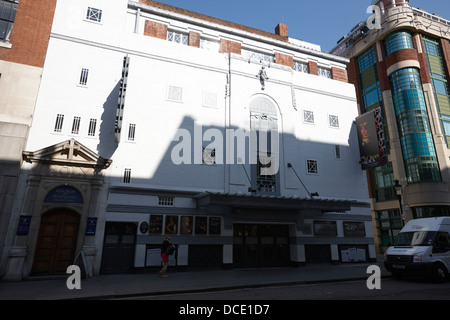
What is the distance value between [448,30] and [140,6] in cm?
4255

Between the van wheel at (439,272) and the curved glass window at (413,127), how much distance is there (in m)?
23.6

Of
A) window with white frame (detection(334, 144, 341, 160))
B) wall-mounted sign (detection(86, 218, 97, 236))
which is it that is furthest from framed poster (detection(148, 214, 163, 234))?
window with white frame (detection(334, 144, 341, 160))

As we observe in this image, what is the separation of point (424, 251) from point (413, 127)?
27.0m

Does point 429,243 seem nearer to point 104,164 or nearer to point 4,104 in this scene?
point 104,164

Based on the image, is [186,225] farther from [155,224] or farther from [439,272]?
[439,272]

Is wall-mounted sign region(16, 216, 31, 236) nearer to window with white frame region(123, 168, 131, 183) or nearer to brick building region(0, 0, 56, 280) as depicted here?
brick building region(0, 0, 56, 280)

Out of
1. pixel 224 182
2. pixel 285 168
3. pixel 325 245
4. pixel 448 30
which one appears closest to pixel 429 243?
pixel 325 245

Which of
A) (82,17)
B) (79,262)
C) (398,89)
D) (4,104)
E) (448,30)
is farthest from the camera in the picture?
(448,30)

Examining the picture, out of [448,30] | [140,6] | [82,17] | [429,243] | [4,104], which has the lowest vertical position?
[429,243]

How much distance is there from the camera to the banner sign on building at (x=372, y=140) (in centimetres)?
1964

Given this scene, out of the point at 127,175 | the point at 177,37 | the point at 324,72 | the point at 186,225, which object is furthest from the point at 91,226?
the point at 324,72

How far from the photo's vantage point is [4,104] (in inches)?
554

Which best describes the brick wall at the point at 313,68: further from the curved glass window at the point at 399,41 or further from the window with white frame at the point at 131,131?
the curved glass window at the point at 399,41

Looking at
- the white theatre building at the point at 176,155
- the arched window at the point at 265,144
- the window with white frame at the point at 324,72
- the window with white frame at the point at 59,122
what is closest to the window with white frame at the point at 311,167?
the white theatre building at the point at 176,155
